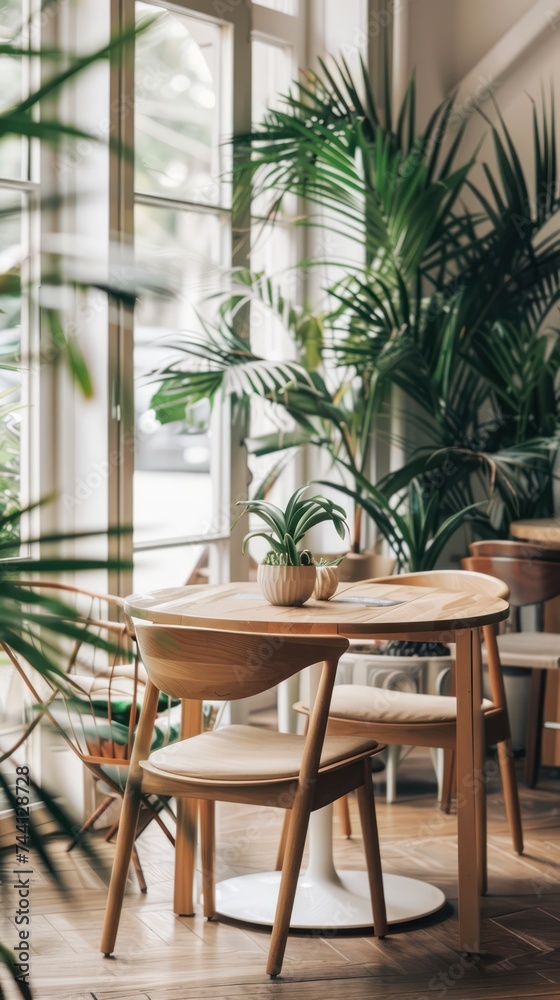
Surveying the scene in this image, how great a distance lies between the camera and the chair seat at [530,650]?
145 inches

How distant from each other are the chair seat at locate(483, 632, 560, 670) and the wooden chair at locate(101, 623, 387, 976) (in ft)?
4.26

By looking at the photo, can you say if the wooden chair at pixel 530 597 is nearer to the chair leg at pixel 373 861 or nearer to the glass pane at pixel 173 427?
the glass pane at pixel 173 427

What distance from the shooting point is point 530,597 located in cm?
388

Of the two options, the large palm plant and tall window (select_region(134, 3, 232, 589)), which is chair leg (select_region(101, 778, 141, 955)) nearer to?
tall window (select_region(134, 3, 232, 589))

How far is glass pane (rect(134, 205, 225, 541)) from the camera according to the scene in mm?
3732

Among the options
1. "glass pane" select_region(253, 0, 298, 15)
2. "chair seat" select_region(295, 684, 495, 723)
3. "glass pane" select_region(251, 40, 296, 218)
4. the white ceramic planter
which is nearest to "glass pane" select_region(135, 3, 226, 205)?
"glass pane" select_region(251, 40, 296, 218)

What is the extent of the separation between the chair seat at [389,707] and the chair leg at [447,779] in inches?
28.2

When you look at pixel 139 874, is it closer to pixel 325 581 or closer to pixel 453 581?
pixel 325 581

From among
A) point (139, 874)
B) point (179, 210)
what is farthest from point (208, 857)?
point (179, 210)

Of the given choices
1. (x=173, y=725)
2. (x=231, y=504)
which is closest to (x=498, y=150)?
(x=231, y=504)

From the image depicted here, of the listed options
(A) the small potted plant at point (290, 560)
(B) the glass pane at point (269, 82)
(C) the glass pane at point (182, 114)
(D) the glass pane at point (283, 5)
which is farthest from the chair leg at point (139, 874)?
(D) the glass pane at point (283, 5)

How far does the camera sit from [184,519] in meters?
4.06

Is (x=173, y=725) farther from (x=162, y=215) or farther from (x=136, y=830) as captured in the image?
(x=162, y=215)

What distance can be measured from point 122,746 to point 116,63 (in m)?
2.57
